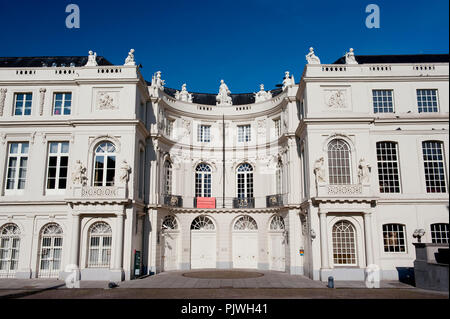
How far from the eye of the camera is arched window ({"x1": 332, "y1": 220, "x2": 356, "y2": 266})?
20.7 metres

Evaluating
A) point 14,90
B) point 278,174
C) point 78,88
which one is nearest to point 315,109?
point 278,174

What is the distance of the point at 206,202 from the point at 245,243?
4571mm

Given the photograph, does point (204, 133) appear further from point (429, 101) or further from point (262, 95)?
point (429, 101)

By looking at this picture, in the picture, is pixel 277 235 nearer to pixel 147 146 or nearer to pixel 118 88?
pixel 147 146

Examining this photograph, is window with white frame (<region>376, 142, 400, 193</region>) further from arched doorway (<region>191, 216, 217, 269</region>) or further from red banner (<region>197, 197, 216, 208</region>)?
arched doorway (<region>191, 216, 217, 269</region>)

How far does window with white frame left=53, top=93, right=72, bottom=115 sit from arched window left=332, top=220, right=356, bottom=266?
1892cm

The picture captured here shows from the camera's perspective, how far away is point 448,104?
5.04 meters

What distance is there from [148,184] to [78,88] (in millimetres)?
8021

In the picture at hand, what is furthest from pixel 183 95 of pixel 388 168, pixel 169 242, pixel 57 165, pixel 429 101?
pixel 429 101

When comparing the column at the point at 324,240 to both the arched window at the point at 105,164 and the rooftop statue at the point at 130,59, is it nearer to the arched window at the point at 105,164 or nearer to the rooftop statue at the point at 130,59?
the arched window at the point at 105,164

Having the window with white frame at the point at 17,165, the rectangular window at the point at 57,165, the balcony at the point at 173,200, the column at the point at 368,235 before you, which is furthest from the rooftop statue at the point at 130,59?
the column at the point at 368,235

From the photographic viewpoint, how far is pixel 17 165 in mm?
23500

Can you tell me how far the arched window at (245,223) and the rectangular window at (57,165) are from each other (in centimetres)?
1343

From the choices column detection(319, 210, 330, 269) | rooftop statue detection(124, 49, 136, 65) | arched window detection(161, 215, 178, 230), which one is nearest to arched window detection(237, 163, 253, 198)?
arched window detection(161, 215, 178, 230)
